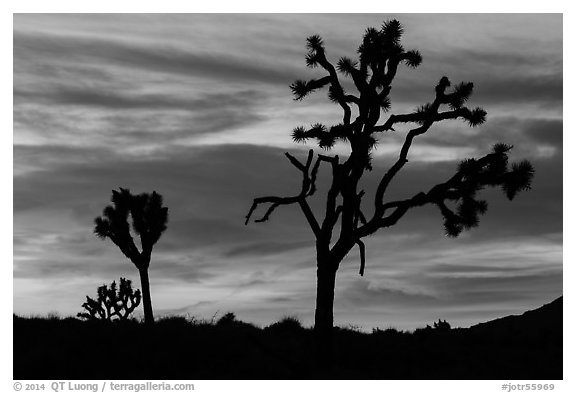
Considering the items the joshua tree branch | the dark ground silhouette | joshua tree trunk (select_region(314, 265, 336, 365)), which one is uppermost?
the joshua tree branch

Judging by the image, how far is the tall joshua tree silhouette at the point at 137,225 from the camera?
29984 millimetres

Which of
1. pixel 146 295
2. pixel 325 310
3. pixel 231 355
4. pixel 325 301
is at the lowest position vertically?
pixel 231 355

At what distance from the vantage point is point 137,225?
29.9 meters

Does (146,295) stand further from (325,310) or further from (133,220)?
(325,310)

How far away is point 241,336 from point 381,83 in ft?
25.7

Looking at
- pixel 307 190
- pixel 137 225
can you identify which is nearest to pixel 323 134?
pixel 307 190

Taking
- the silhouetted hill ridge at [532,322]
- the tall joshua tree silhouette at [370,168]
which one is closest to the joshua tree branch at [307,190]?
the tall joshua tree silhouette at [370,168]

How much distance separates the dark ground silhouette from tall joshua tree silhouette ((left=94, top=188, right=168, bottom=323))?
23.1ft

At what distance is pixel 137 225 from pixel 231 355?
12.3 meters

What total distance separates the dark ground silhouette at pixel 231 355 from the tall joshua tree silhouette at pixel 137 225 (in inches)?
278

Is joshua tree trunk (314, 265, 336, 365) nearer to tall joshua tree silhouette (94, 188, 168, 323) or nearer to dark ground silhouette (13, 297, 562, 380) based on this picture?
dark ground silhouette (13, 297, 562, 380)

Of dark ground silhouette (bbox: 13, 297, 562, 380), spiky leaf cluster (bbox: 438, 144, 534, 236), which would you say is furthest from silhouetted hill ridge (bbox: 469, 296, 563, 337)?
spiky leaf cluster (bbox: 438, 144, 534, 236)

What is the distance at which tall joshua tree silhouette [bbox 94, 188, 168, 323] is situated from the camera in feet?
98.4
